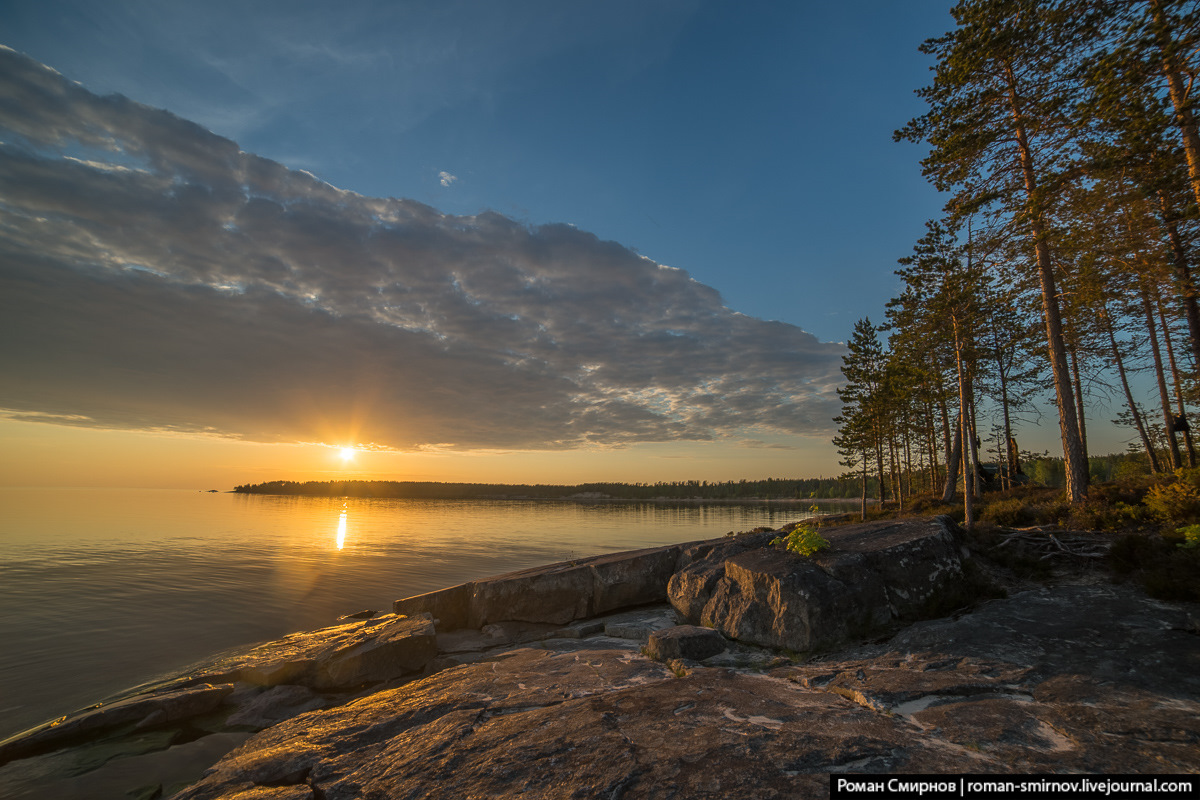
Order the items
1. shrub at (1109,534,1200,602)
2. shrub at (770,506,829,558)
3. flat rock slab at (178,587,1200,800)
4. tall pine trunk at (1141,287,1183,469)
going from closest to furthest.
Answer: flat rock slab at (178,587,1200,800) → shrub at (1109,534,1200,602) → shrub at (770,506,829,558) → tall pine trunk at (1141,287,1183,469)

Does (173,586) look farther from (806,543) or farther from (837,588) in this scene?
(837,588)

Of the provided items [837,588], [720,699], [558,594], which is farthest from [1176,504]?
[558,594]

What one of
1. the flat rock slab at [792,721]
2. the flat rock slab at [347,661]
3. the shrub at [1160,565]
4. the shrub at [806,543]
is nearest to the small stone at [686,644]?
the flat rock slab at [792,721]

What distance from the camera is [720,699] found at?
609cm

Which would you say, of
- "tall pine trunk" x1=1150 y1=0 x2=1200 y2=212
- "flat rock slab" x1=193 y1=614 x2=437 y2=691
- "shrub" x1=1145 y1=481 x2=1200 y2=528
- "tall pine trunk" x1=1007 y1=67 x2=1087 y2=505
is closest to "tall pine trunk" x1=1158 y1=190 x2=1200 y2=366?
"tall pine trunk" x1=1150 y1=0 x2=1200 y2=212

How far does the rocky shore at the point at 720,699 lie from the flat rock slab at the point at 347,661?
5 cm

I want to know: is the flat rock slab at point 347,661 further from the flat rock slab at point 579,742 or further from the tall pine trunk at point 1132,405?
the tall pine trunk at point 1132,405

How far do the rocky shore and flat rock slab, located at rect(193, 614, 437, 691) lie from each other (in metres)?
0.05

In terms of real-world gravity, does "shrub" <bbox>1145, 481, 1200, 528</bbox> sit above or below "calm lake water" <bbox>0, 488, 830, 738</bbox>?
above

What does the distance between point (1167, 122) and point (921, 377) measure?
854 inches

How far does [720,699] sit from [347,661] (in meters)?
8.93

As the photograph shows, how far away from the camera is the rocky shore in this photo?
4465 mm

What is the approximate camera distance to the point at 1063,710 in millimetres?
4984

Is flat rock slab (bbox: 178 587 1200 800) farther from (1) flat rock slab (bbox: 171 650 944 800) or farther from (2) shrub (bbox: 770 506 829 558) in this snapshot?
(2) shrub (bbox: 770 506 829 558)
